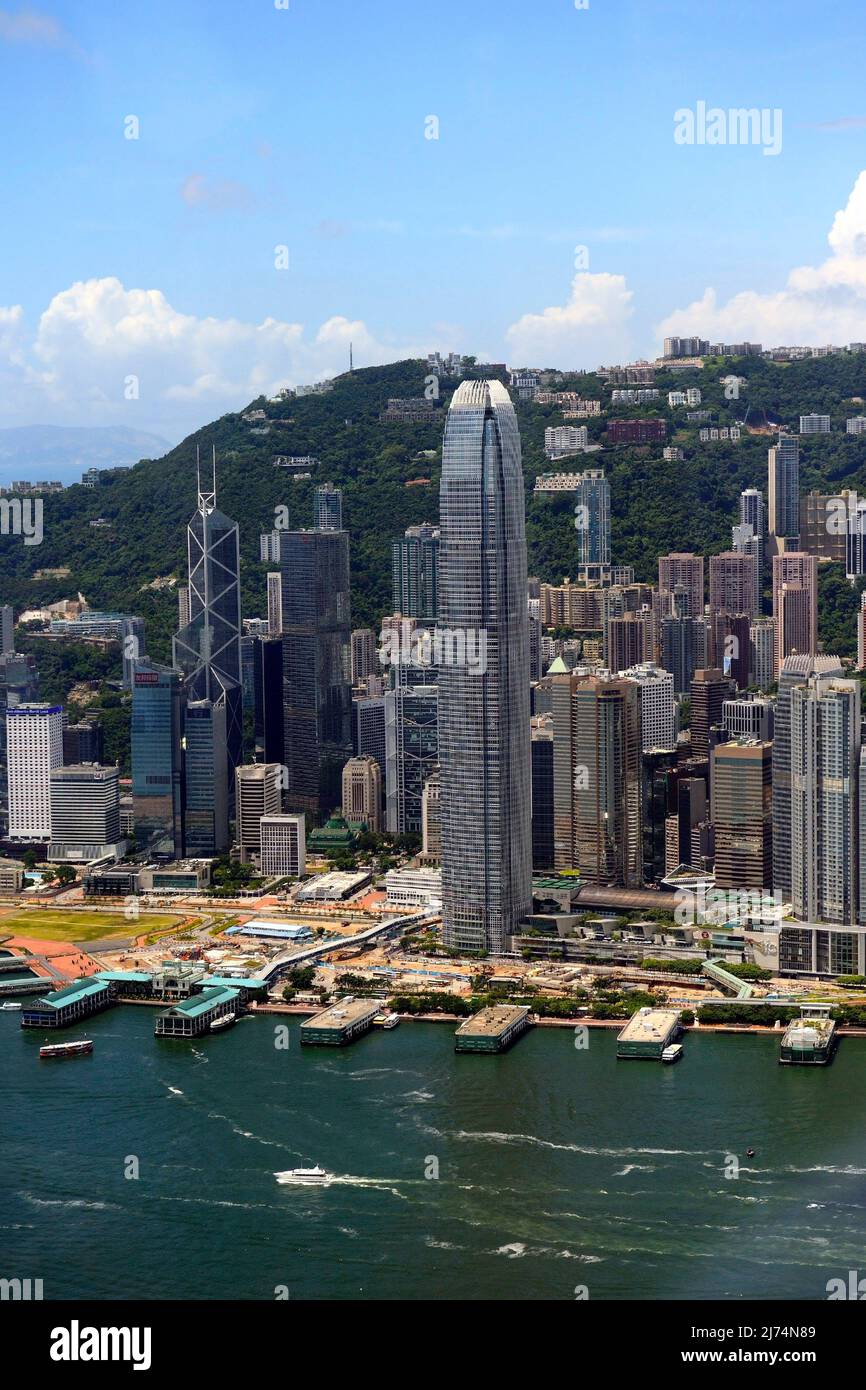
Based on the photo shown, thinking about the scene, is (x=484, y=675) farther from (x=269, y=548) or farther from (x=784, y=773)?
(x=269, y=548)

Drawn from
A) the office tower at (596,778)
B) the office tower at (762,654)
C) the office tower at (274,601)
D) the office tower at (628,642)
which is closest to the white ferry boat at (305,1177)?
the office tower at (596,778)

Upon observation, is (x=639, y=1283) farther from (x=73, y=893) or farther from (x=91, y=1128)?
(x=73, y=893)

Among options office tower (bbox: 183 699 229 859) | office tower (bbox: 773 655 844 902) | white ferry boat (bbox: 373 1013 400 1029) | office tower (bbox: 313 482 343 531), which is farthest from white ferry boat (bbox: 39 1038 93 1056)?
office tower (bbox: 313 482 343 531)

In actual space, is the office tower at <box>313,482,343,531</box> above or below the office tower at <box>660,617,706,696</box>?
above

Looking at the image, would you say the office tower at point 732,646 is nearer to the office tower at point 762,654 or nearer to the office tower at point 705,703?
the office tower at point 762,654

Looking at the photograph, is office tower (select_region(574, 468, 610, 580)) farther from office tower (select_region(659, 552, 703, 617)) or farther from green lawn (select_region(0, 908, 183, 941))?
green lawn (select_region(0, 908, 183, 941))

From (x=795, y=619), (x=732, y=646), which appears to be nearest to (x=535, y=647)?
(x=732, y=646)
